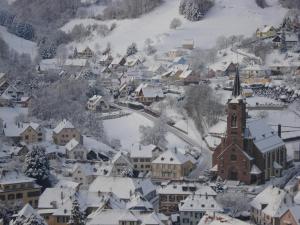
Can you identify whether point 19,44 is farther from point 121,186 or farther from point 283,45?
point 121,186

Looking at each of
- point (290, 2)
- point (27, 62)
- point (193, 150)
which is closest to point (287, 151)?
point (193, 150)

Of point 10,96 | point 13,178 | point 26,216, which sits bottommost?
point 26,216

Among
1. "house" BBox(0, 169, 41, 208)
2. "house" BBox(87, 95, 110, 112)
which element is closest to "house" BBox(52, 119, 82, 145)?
"house" BBox(87, 95, 110, 112)

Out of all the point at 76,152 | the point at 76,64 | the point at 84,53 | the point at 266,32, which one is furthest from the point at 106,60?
the point at 76,152

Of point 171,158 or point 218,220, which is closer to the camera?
point 218,220

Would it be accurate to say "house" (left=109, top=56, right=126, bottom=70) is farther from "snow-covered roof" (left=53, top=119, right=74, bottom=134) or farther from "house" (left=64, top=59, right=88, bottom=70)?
"snow-covered roof" (left=53, top=119, right=74, bottom=134)
